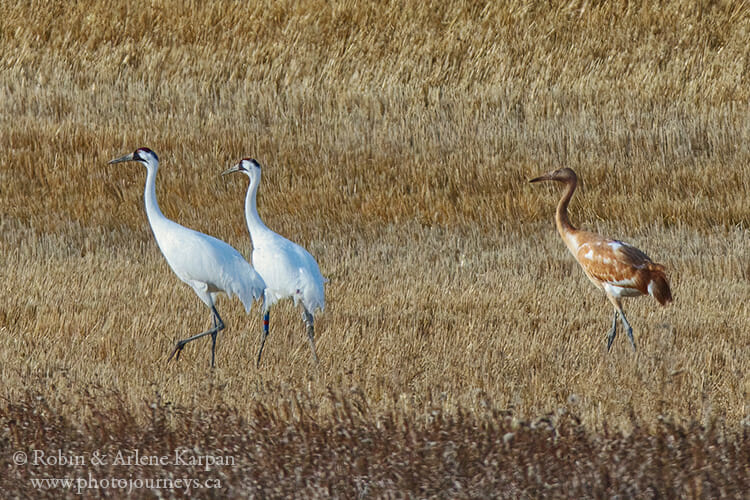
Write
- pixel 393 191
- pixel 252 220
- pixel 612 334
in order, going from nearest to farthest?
pixel 252 220
pixel 612 334
pixel 393 191

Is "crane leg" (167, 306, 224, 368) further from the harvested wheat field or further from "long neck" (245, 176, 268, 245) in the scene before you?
"long neck" (245, 176, 268, 245)

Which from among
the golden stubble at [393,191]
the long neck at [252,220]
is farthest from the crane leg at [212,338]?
the long neck at [252,220]

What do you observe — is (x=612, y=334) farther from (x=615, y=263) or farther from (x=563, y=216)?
(x=563, y=216)

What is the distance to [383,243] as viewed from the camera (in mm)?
11898

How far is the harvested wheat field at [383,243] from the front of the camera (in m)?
4.43

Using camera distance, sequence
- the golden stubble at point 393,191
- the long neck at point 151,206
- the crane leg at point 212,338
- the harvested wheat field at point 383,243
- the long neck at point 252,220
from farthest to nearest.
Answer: the long neck at point 252,220 → the long neck at point 151,206 → the crane leg at point 212,338 → the golden stubble at point 393,191 → the harvested wheat field at point 383,243

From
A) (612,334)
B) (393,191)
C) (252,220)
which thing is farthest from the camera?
(393,191)

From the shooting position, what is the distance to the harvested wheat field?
4.43m

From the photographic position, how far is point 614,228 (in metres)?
12.6

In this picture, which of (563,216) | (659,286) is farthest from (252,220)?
(659,286)

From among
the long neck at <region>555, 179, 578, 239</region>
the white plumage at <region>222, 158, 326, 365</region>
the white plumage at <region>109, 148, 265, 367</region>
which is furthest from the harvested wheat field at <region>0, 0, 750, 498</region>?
the long neck at <region>555, 179, 578, 239</region>

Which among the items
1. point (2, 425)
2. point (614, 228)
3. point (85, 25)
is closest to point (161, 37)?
point (85, 25)

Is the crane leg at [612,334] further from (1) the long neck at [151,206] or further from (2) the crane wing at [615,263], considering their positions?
(1) the long neck at [151,206]

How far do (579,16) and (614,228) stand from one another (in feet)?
19.8
